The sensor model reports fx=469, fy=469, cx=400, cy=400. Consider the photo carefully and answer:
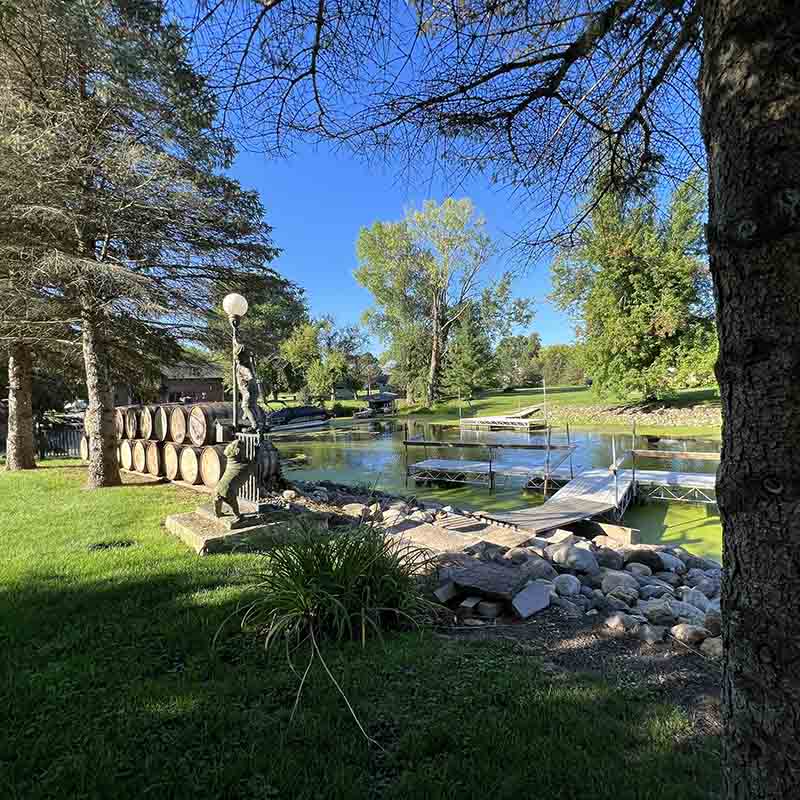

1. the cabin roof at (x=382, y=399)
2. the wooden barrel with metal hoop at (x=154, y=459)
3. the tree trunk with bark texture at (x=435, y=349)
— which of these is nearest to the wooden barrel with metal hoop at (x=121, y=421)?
the wooden barrel with metal hoop at (x=154, y=459)

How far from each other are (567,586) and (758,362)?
3078 millimetres

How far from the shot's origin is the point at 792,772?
0.96m

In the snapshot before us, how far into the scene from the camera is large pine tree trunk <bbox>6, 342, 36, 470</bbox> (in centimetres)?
1000

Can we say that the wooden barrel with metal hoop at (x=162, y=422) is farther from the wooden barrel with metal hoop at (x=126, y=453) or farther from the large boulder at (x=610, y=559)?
the large boulder at (x=610, y=559)

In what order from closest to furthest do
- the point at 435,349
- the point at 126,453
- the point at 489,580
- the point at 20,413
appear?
the point at 489,580 < the point at 126,453 < the point at 20,413 < the point at 435,349

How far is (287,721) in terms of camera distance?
1.98 meters

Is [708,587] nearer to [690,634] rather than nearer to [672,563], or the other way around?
[672,563]

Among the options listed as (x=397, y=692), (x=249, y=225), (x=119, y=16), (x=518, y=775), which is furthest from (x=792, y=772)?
(x=249, y=225)

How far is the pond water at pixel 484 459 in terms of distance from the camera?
817cm

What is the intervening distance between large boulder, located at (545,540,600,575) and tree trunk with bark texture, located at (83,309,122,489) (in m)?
7.36

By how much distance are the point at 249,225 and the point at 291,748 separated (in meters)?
7.69

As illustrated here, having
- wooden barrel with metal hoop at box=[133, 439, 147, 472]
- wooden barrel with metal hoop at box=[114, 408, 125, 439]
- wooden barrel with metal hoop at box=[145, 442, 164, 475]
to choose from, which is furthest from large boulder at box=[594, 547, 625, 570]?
wooden barrel with metal hoop at box=[114, 408, 125, 439]

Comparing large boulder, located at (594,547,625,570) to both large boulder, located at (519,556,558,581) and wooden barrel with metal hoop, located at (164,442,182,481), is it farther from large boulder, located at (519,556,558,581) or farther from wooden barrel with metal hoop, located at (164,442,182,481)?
wooden barrel with metal hoop, located at (164,442,182,481)

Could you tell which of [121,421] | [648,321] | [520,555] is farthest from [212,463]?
[648,321]
